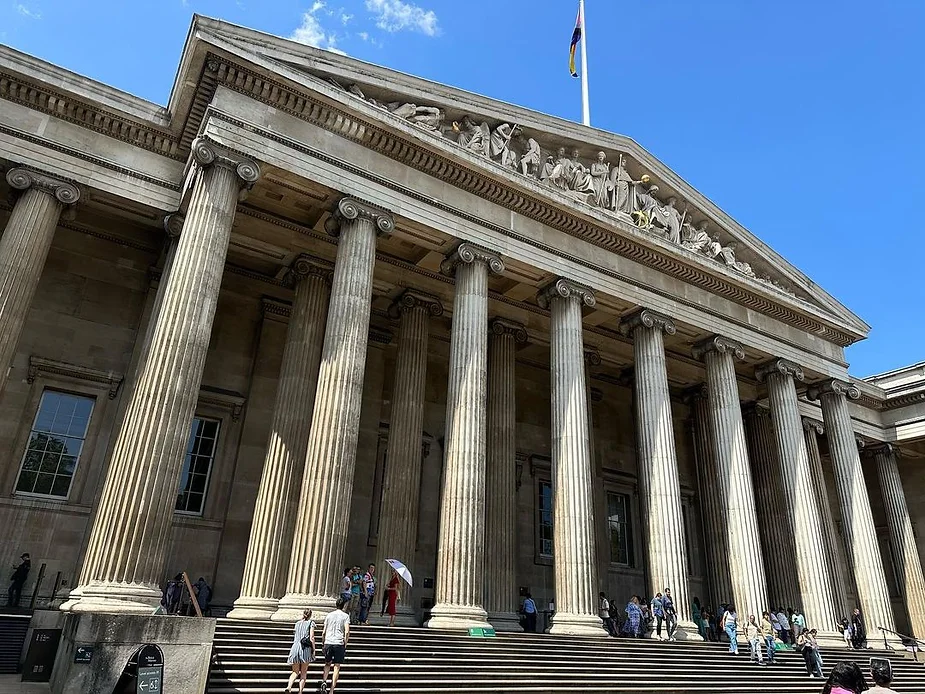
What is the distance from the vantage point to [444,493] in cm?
1620

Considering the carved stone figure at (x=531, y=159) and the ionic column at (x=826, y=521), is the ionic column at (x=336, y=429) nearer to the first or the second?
the carved stone figure at (x=531, y=159)

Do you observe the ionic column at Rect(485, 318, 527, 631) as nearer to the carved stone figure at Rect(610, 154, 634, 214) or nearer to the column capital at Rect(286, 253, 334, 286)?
the carved stone figure at Rect(610, 154, 634, 214)

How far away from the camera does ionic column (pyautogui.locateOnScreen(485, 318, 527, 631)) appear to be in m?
19.4

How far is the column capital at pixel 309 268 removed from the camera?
19.3 meters

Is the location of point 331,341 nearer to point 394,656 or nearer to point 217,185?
point 217,185

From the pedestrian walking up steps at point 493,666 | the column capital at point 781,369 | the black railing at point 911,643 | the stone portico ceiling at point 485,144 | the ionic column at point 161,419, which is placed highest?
the stone portico ceiling at point 485,144

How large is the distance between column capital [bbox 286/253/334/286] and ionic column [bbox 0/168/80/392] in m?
5.73

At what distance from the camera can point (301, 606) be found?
13.1 metres

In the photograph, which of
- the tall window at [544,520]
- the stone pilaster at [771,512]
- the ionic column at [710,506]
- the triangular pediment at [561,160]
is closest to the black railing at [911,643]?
the stone pilaster at [771,512]

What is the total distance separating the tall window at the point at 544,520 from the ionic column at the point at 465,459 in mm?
8735

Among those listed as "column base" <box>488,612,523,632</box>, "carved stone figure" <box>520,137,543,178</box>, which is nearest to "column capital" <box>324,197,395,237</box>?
"carved stone figure" <box>520,137,543,178</box>

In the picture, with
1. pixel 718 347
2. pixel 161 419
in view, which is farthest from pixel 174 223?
pixel 718 347

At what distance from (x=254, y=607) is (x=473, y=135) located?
44.6 ft

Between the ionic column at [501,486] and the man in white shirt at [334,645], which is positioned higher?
the ionic column at [501,486]
